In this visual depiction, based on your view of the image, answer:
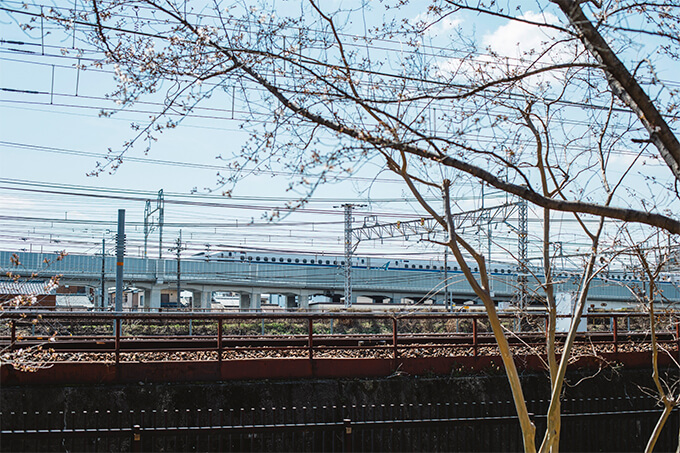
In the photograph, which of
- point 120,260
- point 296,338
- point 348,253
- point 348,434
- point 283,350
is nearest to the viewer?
point 348,434

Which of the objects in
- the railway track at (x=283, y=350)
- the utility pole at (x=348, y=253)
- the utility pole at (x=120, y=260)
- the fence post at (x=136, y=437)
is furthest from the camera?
the utility pole at (x=348, y=253)

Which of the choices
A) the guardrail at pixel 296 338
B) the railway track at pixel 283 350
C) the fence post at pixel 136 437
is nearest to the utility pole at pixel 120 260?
the guardrail at pixel 296 338

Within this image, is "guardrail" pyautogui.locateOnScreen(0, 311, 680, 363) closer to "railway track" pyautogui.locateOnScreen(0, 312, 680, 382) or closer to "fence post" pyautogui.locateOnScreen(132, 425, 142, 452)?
"railway track" pyautogui.locateOnScreen(0, 312, 680, 382)

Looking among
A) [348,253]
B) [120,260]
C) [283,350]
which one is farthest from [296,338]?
[348,253]

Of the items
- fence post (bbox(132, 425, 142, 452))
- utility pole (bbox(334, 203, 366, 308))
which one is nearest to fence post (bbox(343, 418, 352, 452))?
fence post (bbox(132, 425, 142, 452))

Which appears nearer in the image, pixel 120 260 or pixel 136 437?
pixel 136 437

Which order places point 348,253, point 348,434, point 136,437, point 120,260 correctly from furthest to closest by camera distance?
1. point 348,253
2. point 120,260
3. point 348,434
4. point 136,437

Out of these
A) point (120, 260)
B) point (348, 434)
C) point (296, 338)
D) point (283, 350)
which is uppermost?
point (120, 260)

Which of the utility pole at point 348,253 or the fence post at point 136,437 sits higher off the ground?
the utility pole at point 348,253

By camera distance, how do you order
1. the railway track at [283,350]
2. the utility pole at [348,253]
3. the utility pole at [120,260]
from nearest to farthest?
the railway track at [283,350]
the utility pole at [120,260]
the utility pole at [348,253]

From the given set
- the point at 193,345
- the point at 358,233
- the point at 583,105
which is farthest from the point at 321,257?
the point at 583,105

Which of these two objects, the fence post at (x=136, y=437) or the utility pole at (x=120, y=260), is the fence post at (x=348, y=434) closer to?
the fence post at (x=136, y=437)

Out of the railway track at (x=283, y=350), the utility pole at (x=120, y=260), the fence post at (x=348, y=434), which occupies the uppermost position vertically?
the utility pole at (x=120, y=260)

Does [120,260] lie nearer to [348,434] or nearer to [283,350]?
[283,350]
